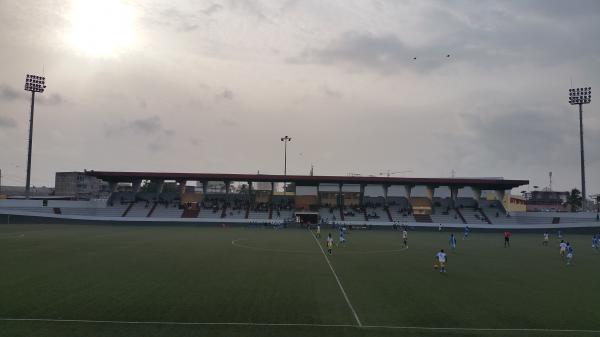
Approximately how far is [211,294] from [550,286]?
17375mm

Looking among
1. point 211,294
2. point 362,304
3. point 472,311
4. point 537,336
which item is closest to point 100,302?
point 211,294

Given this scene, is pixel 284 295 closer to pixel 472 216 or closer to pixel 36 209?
pixel 472 216

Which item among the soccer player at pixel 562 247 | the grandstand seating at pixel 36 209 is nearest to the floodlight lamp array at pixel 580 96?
the soccer player at pixel 562 247

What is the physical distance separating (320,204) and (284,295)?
77.5 meters

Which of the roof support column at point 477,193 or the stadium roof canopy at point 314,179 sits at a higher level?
the stadium roof canopy at point 314,179

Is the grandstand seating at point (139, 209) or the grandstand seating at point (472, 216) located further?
the grandstand seating at point (139, 209)

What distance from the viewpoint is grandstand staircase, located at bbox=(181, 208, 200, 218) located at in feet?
295

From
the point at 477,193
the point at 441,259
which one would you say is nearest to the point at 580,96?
the point at 477,193

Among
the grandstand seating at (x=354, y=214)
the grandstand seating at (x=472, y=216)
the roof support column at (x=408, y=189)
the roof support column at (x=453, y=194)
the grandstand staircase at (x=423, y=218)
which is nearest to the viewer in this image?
the grandstand seating at (x=472, y=216)

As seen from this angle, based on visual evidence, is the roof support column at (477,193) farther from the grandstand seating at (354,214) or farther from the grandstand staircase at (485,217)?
the grandstand seating at (354,214)

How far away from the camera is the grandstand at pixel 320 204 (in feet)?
287

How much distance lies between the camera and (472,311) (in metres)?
17.9

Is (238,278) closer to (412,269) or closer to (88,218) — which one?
(412,269)

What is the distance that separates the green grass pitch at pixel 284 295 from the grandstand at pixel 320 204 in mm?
54325
